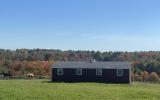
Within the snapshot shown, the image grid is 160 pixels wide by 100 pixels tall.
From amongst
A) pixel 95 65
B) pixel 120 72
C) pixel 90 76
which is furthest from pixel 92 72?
pixel 120 72

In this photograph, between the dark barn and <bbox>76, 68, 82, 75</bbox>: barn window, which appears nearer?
the dark barn

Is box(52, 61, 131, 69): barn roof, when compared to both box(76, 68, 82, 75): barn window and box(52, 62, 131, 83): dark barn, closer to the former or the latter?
box(52, 62, 131, 83): dark barn

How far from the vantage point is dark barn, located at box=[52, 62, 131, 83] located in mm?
63906

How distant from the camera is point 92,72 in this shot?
64688 mm

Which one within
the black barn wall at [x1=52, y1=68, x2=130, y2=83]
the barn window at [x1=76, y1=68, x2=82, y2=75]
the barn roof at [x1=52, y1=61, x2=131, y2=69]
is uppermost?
the barn roof at [x1=52, y1=61, x2=131, y2=69]

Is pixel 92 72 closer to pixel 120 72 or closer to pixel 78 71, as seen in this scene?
pixel 78 71

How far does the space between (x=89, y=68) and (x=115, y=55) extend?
11994 cm

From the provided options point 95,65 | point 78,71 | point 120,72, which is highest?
point 95,65

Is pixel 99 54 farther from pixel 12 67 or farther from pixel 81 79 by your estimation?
pixel 81 79

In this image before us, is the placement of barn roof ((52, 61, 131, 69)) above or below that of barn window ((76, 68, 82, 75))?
above

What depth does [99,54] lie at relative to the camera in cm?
18688

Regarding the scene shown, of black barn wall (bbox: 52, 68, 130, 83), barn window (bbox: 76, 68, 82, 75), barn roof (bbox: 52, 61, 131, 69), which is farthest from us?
barn window (bbox: 76, 68, 82, 75)

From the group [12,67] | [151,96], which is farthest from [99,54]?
[151,96]

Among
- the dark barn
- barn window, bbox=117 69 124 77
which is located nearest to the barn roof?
the dark barn
